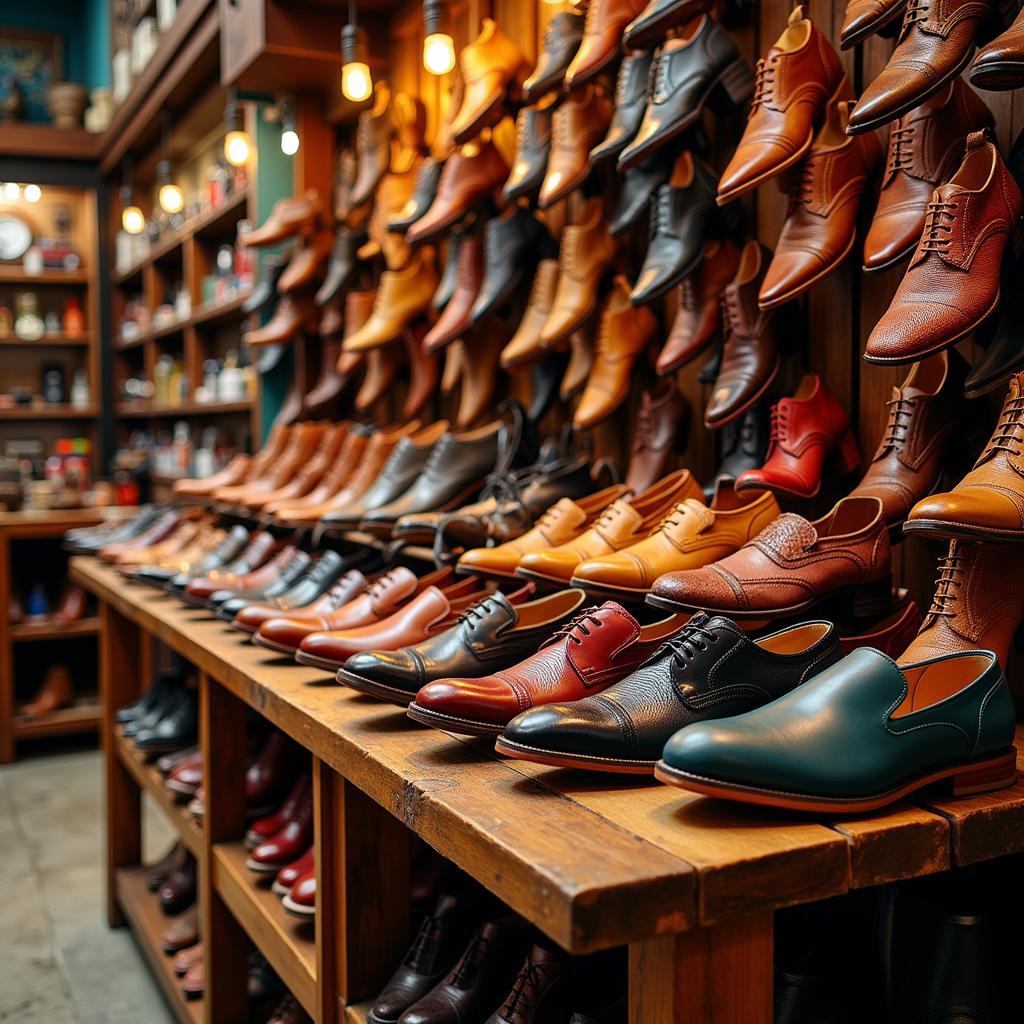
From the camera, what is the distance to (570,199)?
238 cm

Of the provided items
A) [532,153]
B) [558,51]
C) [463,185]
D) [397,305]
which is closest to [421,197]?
[463,185]

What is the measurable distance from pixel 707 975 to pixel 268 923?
120 centimetres

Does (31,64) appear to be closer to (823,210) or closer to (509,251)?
(509,251)

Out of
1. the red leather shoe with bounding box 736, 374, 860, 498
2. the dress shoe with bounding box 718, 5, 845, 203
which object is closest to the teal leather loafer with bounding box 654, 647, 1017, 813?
the red leather shoe with bounding box 736, 374, 860, 498

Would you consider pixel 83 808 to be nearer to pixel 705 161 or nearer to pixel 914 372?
pixel 705 161

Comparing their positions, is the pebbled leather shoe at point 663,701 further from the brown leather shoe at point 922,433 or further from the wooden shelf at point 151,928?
the wooden shelf at point 151,928

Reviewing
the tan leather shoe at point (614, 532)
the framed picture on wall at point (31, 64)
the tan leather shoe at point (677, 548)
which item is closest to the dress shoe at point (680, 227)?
the tan leather shoe at point (614, 532)

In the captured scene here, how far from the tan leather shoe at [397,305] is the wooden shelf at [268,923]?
1.27 meters

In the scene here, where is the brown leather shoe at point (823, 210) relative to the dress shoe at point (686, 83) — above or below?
below

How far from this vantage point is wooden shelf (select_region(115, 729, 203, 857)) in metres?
2.42

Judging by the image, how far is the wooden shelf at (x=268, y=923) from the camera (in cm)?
170

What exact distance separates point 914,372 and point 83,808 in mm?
3761

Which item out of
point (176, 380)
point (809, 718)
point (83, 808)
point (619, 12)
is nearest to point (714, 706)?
point (809, 718)

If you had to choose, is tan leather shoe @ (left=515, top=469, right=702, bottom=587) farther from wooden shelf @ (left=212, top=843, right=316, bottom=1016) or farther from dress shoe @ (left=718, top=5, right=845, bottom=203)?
wooden shelf @ (left=212, top=843, right=316, bottom=1016)
